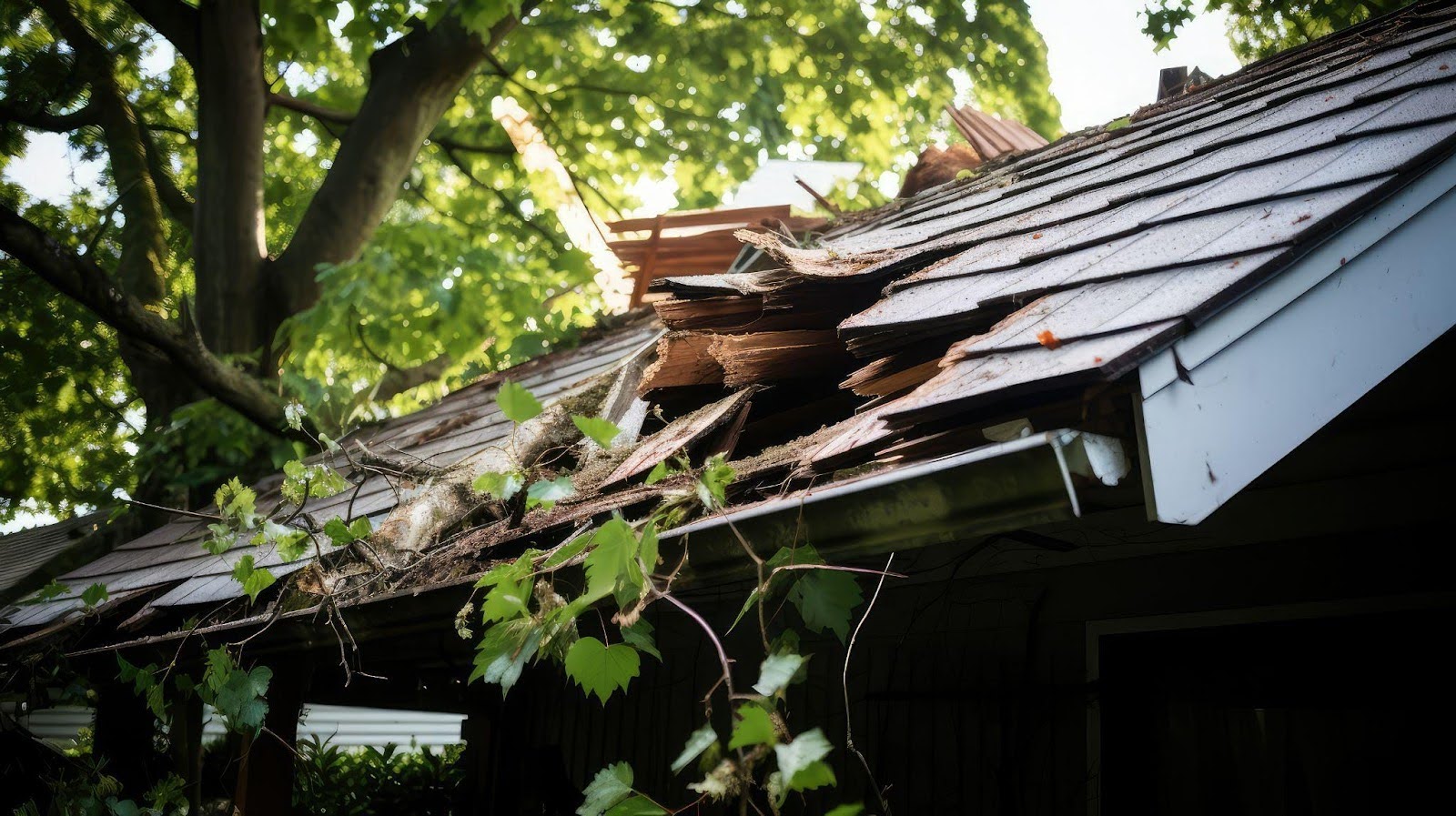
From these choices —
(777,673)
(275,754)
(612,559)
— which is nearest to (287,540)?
(275,754)

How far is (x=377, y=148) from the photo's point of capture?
8.25 metres

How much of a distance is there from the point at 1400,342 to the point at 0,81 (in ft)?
33.6

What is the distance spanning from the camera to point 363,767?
32.6 feet

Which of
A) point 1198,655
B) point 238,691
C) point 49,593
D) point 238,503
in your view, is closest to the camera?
point 1198,655

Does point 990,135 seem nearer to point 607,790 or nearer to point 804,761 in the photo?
point 607,790

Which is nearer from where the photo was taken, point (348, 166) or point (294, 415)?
point (294, 415)

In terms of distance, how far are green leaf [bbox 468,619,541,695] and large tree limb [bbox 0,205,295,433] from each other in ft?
17.2

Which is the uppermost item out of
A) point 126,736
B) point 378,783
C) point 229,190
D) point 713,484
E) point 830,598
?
point 229,190

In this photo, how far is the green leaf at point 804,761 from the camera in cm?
158

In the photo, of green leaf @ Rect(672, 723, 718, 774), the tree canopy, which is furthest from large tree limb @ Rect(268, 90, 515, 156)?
green leaf @ Rect(672, 723, 718, 774)

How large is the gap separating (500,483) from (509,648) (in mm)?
619

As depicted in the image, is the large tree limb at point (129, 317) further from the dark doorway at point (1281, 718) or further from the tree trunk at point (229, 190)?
the dark doorway at point (1281, 718)

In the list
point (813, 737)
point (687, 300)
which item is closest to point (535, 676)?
point (687, 300)

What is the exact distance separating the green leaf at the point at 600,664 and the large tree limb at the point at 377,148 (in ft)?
21.9
